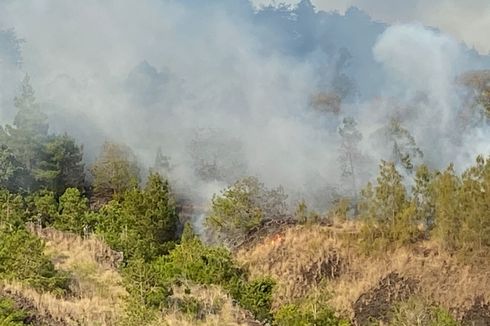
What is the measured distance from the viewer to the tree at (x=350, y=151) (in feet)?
144

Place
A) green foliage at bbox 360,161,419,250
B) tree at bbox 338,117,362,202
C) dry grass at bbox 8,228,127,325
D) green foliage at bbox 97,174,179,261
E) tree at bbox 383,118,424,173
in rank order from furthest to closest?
tree at bbox 338,117,362,202 < tree at bbox 383,118,424,173 < green foliage at bbox 97,174,179,261 < green foliage at bbox 360,161,419,250 < dry grass at bbox 8,228,127,325

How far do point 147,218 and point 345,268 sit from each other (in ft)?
30.6

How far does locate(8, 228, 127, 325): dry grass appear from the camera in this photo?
1641 centimetres

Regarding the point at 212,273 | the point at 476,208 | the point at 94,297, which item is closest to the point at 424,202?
the point at 476,208

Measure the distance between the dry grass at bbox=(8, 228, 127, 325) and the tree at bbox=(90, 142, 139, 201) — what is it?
1281 centimetres

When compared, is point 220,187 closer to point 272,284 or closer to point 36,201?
point 36,201

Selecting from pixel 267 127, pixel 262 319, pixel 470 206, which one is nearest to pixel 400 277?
pixel 470 206

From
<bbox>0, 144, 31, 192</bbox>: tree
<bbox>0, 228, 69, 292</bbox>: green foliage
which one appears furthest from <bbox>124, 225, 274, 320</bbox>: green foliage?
<bbox>0, 144, 31, 192</bbox>: tree

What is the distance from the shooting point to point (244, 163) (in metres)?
46.1

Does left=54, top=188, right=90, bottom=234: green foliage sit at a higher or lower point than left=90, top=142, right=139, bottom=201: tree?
lower

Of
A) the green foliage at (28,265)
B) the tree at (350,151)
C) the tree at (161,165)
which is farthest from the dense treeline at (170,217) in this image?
the tree at (161,165)

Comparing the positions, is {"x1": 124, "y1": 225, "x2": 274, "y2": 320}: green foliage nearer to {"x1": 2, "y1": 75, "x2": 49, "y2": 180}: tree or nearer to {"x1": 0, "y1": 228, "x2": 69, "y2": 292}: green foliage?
{"x1": 0, "y1": 228, "x2": 69, "y2": 292}: green foliage

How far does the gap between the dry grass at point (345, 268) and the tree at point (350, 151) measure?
35.4ft

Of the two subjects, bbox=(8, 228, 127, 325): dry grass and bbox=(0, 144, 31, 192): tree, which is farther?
bbox=(0, 144, 31, 192): tree
